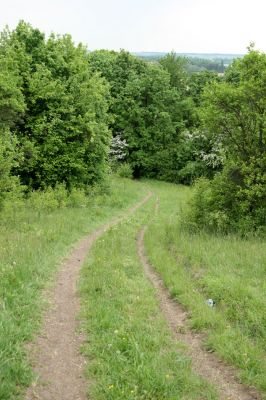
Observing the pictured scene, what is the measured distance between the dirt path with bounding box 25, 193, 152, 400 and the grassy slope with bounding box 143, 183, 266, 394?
2.27 metres

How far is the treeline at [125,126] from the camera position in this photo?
1683 centimetres

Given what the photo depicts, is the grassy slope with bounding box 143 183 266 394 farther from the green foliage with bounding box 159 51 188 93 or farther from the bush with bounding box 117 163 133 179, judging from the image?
the green foliage with bounding box 159 51 188 93

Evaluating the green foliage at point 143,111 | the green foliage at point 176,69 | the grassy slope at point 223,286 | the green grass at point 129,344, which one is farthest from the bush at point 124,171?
the green grass at point 129,344

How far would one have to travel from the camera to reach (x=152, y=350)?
6.90m

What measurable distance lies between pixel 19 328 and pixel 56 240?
687cm

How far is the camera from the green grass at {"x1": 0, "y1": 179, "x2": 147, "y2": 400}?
19.8ft

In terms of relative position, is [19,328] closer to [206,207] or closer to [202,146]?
[206,207]

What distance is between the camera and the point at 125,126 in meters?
45.0

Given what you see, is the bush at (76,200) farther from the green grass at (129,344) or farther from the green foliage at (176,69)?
the green foliage at (176,69)

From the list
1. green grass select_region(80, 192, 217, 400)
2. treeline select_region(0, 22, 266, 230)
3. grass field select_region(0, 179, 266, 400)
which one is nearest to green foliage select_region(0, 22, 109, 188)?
treeline select_region(0, 22, 266, 230)

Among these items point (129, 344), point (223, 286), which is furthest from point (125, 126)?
point (129, 344)

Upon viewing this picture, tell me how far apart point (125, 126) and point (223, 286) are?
121 ft

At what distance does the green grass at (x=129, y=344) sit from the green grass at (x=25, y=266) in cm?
94

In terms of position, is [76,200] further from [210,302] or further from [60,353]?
[60,353]
